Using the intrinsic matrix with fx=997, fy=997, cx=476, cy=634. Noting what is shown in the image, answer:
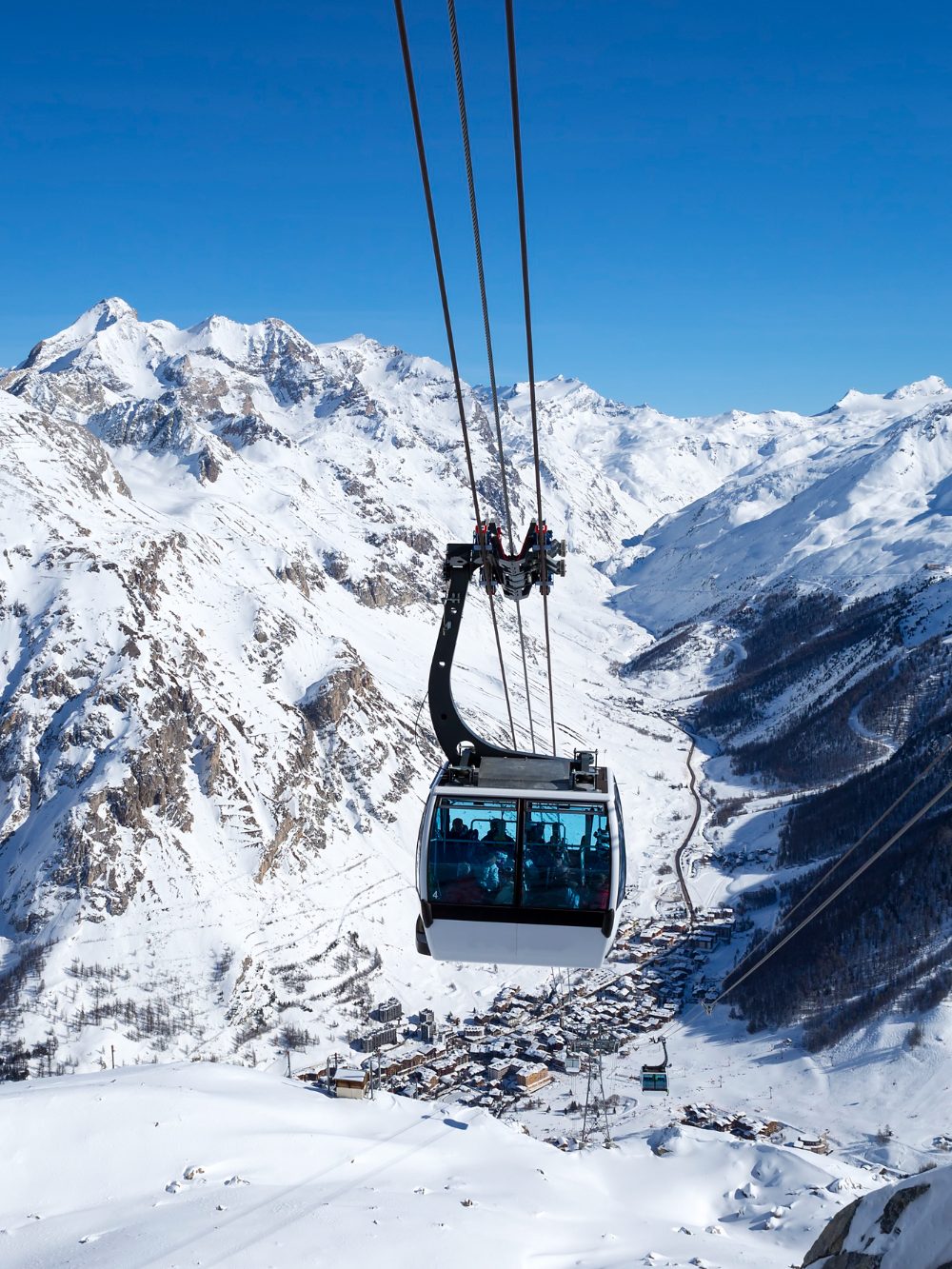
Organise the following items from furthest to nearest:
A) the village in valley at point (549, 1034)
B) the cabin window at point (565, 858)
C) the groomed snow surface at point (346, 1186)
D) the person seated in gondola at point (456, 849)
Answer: the village in valley at point (549, 1034), the groomed snow surface at point (346, 1186), the person seated in gondola at point (456, 849), the cabin window at point (565, 858)

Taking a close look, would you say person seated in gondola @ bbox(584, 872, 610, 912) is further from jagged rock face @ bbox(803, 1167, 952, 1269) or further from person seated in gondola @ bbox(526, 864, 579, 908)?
jagged rock face @ bbox(803, 1167, 952, 1269)

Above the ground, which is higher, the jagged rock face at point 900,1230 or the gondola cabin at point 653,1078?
the jagged rock face at point 900,1230

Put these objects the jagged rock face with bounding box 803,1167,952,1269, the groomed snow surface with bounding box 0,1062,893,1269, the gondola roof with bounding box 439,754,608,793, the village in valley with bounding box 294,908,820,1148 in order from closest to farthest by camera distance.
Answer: the jagged rock face with bounding box 803,1167,952,1269
the gondola roof with bounding box 439,754,608,793
the groomed snow surface with bounding box 0,1062,893,1269
the village in valley with bounding box 294,908,820,1148

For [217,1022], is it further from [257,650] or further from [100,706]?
[257,650]

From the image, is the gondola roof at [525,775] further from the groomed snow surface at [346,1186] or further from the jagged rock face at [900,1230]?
the groomed snow surface at [346,1186]

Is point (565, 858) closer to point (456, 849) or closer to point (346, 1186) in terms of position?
point (456, 849)

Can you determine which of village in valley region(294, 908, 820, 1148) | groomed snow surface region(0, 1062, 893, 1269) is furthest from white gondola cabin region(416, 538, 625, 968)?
village in valley region(294, 908, 820, 1148)

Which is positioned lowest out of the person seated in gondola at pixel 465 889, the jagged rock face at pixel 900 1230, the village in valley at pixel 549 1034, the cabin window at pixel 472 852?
the village in valley at pixel 549 1034

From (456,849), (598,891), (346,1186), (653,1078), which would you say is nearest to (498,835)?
(456,849)

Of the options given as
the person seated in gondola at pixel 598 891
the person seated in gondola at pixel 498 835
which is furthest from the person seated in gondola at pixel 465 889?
the person seated in gondola at pixel 598 891
